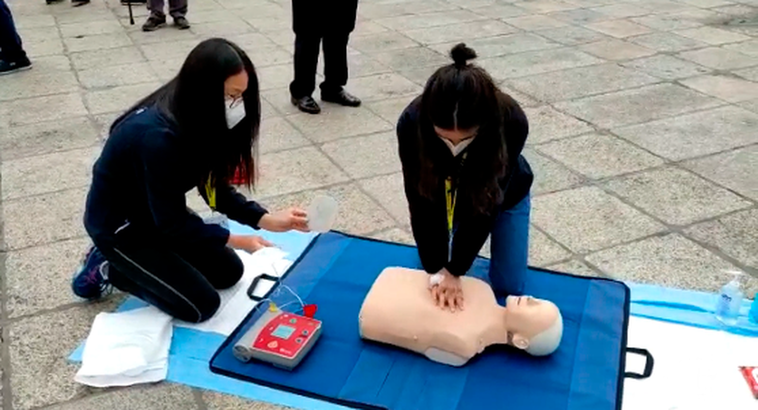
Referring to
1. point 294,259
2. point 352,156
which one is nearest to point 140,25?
point 352,156

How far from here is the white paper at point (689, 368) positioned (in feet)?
6.98

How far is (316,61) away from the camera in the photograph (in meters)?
4.41

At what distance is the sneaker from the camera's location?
2543 millimetres

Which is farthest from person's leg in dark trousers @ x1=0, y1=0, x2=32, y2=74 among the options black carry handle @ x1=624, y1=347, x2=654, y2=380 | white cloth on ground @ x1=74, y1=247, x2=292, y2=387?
black carry handle @ x1=624, y1=347, x2=654, y2=380

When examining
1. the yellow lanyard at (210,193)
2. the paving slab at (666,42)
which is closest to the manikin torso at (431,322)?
the yellow lanyard at (210,193)

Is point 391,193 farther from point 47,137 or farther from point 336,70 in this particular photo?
point 47,137

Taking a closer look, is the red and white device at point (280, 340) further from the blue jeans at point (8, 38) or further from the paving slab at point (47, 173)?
the blue jeans at point (8, 38)

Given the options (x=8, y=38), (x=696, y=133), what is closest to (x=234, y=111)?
(x=696, y=133)

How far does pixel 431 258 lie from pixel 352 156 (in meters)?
1.56

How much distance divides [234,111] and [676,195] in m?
2.16

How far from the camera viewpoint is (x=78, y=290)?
2.59 meters

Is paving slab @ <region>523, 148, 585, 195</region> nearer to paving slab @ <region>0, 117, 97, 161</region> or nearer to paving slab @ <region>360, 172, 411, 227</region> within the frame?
paving slab @ <region>360, 172, 411, 227</region>

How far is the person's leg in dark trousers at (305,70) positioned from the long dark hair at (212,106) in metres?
2.08

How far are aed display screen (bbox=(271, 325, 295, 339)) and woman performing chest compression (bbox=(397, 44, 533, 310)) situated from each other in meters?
0.47
